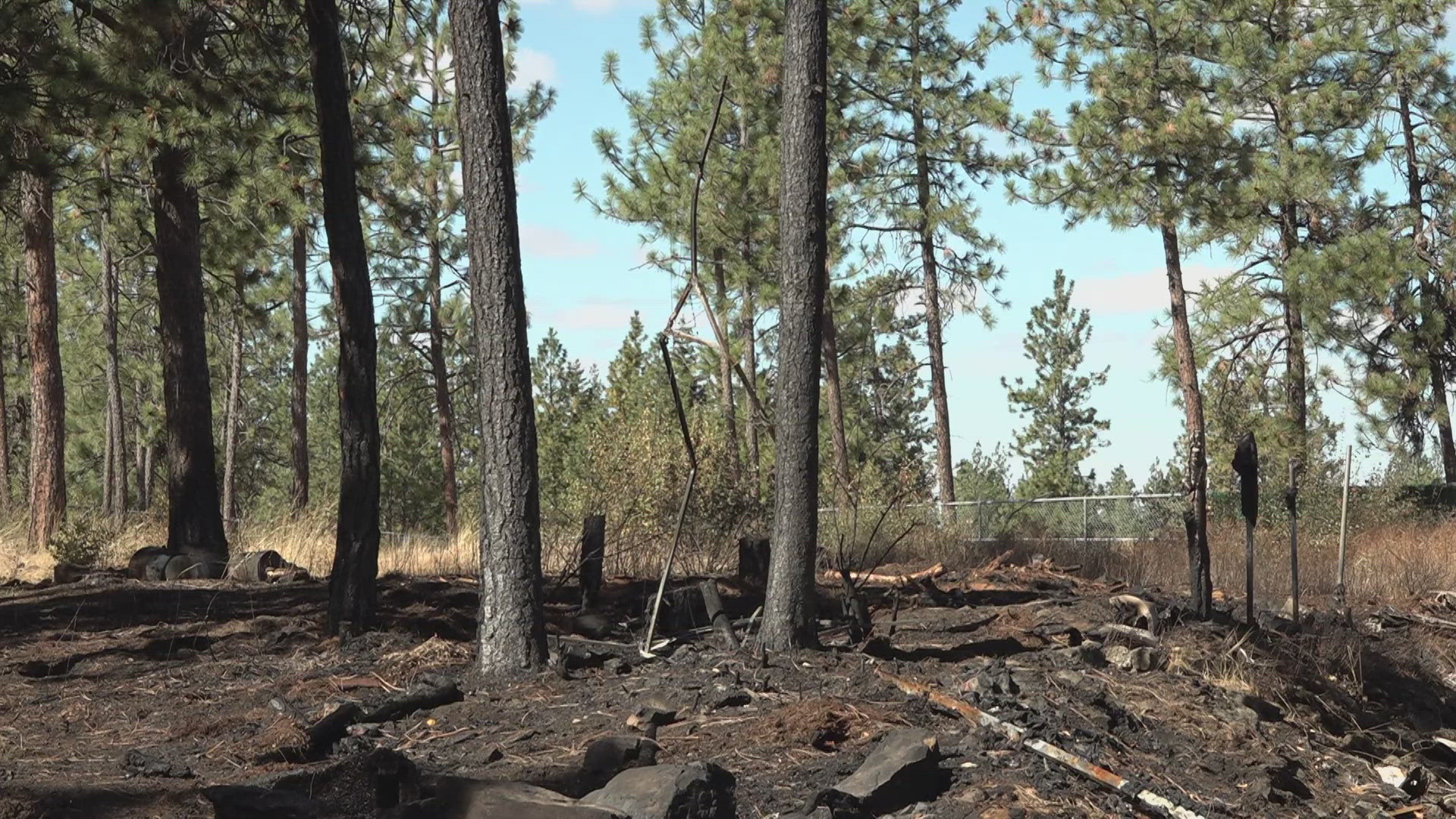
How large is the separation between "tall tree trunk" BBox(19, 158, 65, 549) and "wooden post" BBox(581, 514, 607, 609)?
9.42 metres

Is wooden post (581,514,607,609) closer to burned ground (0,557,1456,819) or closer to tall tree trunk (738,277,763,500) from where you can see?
burned ground (0,557,1456,819)

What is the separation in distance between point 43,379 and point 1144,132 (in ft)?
52.3

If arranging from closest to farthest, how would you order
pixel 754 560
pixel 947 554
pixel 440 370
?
pixel 754 560 < pixel 947 554 < pixel 440 370

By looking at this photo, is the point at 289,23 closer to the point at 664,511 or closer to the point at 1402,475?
the point at 664,511

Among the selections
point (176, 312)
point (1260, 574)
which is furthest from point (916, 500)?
point (176, 312)

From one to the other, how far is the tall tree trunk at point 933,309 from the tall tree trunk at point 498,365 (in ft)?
57.3

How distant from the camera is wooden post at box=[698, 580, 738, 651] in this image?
770cm

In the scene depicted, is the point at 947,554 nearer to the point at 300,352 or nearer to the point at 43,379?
the point at 43,379

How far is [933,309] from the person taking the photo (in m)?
26.0

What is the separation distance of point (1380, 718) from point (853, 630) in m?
2.91

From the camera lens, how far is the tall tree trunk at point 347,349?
8945 mm

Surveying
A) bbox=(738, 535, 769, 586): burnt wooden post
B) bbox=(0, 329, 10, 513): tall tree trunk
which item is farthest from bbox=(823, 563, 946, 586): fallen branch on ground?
bbox=(0, 329, 10, 513): tall tree trunk

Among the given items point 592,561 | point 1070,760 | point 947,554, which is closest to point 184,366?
point 592,561

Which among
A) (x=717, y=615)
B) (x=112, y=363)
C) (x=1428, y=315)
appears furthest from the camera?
(x=112, y=363)
